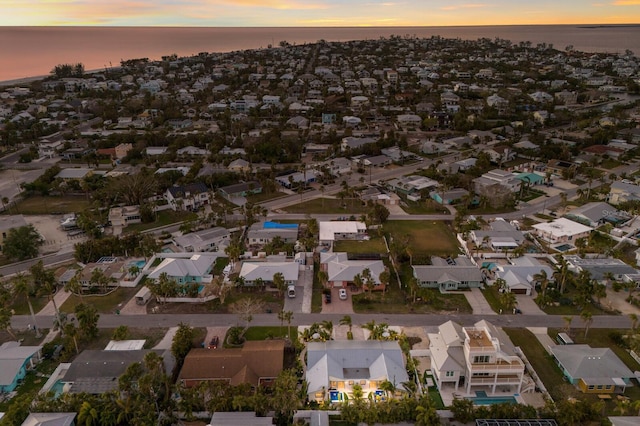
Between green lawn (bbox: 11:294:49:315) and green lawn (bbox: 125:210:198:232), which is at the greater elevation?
green lawn (bbox: 125:210:198:232)

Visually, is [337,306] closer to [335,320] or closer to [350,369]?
[335,320]

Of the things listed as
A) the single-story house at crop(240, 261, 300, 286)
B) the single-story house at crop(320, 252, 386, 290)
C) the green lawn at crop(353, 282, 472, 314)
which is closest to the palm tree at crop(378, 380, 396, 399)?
the green lawn at crop(353, 282, 472, 314)

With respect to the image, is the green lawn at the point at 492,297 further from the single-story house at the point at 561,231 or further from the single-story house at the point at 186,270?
the single-story house at the point at 186,270

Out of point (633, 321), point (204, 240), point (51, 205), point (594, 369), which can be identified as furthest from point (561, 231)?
point (51, 205)

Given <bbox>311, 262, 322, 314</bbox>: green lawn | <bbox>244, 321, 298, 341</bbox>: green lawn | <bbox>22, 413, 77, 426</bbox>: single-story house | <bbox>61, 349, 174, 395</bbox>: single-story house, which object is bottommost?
<bbox>311, 262, 322, 314</bbox>: green lawn

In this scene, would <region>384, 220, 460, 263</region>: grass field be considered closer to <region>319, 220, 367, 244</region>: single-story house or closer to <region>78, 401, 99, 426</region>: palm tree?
<region>319, 220, 367, 244</region>: single-story house

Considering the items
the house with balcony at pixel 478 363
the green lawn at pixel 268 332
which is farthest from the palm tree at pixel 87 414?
the house with balcony at pixel 478 363

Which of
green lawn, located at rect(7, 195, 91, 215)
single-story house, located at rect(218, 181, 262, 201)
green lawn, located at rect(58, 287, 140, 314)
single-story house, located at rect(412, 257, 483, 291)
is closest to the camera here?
green lawn, located at rect(58, 287, 140, 314)

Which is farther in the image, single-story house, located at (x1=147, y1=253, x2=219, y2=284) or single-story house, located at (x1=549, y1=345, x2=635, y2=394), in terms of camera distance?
single-story house, located at (x1=147, y1=253, x2=219, y2=284)
